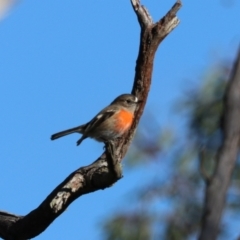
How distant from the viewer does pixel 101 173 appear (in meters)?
5.20

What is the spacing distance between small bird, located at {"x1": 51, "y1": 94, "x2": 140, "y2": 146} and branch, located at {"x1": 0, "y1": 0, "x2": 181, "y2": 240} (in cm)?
88

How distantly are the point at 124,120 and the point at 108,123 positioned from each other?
400mm

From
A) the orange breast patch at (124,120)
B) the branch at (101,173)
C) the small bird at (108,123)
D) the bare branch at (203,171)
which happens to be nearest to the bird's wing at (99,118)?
the small bird at (108,123)

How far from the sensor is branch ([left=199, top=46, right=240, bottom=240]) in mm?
1888

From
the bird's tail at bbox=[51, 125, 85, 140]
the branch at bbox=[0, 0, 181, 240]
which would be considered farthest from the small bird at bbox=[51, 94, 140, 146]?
the branch at bbox=[0, 0, 181, 240]

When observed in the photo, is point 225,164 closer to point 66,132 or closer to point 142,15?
point 142,15

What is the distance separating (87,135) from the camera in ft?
24.7

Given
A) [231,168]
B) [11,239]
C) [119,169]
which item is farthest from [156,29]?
[231,168]

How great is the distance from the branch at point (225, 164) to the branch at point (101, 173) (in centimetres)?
310

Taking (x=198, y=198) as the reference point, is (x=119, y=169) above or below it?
above

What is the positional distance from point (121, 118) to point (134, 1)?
4.87 feet

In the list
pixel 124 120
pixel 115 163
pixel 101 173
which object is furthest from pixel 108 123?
pixel 115 163

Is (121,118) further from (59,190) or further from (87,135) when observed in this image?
A: (59,190)

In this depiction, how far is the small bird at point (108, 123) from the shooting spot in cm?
721
